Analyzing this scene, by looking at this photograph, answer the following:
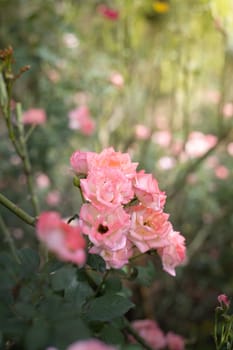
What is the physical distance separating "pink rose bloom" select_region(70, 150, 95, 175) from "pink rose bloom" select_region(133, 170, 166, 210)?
3.4 inches

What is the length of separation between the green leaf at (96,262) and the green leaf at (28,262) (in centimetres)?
8

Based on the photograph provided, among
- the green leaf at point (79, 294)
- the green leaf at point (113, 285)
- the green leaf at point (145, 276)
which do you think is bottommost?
the green leaf at point (145, 276)

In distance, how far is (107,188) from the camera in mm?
727

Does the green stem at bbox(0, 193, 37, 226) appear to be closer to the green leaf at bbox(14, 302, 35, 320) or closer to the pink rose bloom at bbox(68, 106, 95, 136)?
the green leaf at bbox(14, 302, 35, 320)

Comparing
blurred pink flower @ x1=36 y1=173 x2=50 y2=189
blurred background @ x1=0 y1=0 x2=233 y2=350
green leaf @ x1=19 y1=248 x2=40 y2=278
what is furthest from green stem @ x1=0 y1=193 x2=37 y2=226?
blurred pink flower @ x1=36 y1=173 x2=50 y2=189

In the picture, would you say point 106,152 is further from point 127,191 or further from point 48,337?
point 48,337

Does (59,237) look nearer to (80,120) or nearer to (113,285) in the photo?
(113,285)

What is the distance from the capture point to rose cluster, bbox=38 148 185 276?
2.36 feet

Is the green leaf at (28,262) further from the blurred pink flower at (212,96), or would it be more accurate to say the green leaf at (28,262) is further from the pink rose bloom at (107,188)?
the blurred pink flower at (212,96)

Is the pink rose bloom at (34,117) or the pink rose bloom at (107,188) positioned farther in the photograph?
the pink rose bloom at (34,117)

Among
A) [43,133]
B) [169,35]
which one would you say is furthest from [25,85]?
[169,35]

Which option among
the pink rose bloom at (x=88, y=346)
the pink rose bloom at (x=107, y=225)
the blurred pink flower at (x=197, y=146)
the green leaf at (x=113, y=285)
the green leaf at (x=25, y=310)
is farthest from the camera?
the blurred pink flower at (x=197, y=146)

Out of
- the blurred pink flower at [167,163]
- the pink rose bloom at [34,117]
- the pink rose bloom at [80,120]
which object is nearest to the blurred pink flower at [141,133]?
the blurred pink flower at [167,163]

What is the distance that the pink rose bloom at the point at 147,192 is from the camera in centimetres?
77
